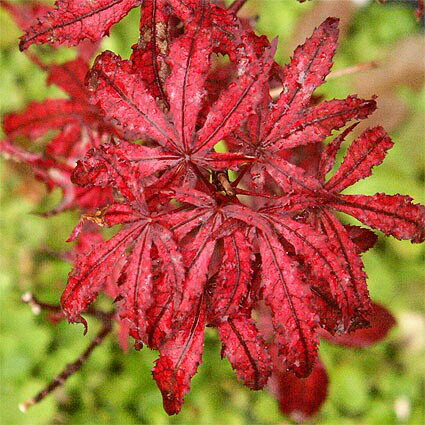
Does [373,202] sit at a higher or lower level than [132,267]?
higher

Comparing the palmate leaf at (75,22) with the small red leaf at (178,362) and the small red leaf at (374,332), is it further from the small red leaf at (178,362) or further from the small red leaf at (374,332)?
the small red leaf at (374,332)

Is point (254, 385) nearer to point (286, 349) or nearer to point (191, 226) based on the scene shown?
point (286, 349)

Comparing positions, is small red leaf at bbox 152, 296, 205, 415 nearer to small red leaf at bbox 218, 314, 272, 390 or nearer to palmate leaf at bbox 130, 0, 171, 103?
small red leaf at bbox 218, 314, 272, 390

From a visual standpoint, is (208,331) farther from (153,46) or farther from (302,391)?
(153,46)

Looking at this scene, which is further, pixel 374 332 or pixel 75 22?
pixel 374 332

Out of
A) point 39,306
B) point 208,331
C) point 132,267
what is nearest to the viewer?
point 132,267

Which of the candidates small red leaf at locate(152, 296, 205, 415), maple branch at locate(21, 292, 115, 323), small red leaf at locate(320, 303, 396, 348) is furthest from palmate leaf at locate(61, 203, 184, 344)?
small red leaf at locate(320, 303, 396, 348)

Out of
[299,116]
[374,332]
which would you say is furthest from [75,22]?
[374,332]
